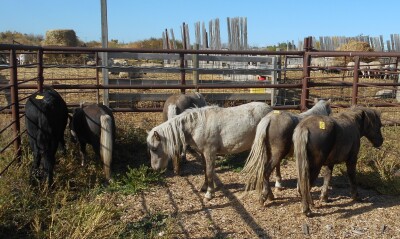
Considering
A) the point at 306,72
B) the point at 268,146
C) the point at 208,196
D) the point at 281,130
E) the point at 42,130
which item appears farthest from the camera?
the point at 306,72

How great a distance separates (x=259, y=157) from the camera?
14.1 feet

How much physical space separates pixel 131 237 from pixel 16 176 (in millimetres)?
1695

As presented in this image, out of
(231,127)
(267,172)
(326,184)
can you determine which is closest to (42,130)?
(231,127)

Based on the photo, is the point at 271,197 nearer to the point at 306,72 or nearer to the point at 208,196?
the point at 208,196

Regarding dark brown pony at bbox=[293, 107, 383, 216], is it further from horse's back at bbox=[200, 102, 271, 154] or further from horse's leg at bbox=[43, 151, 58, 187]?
horse's leg at bbox=[43, 151, 58, 187]

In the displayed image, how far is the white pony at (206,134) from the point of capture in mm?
4711

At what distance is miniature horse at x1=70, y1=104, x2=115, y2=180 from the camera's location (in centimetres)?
498

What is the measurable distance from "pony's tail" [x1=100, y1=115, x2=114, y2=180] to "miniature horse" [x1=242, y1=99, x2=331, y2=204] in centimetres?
187

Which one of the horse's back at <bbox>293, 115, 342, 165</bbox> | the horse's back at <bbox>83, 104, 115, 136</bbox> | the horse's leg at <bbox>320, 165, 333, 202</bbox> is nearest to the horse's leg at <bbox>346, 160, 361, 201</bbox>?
the horse's leg at <bbox>320, 165, 333, 202</bbox>

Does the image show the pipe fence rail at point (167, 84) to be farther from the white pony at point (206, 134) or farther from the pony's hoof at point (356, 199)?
the white pony at point (206, 134)

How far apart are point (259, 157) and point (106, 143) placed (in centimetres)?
208

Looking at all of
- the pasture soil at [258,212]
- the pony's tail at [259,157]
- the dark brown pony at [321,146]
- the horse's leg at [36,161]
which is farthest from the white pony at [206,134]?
the horse's leg at [36,161]

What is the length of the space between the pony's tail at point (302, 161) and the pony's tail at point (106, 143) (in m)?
2.47

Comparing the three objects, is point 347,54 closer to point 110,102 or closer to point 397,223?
point 397,223
